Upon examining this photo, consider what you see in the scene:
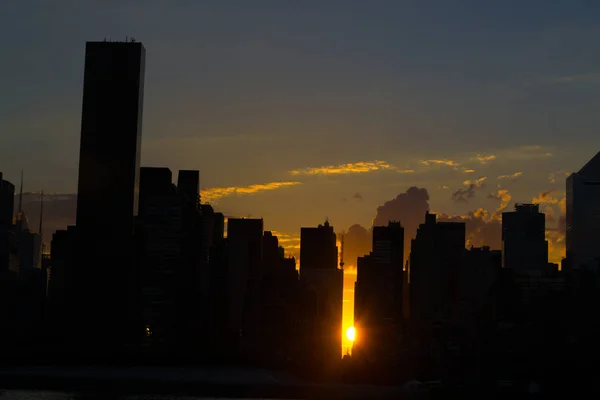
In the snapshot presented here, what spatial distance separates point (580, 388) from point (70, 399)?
361 feet

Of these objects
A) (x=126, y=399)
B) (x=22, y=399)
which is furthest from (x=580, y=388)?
(x=22, y=399)

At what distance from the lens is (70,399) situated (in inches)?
7785

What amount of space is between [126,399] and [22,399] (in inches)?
854

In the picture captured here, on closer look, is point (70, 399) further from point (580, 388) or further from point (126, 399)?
point (580, 388)

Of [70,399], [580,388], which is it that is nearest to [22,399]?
[70,399]

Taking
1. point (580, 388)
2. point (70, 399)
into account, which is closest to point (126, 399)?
point (70, 399)

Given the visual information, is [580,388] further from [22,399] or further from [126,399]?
[22,399]

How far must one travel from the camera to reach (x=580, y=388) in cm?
19925

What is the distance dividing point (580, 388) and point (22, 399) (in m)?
119

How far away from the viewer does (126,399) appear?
199250 mm

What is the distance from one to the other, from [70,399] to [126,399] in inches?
466

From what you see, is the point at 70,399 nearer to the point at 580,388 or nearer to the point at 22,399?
the point at 22,399

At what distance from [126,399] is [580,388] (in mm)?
98257
